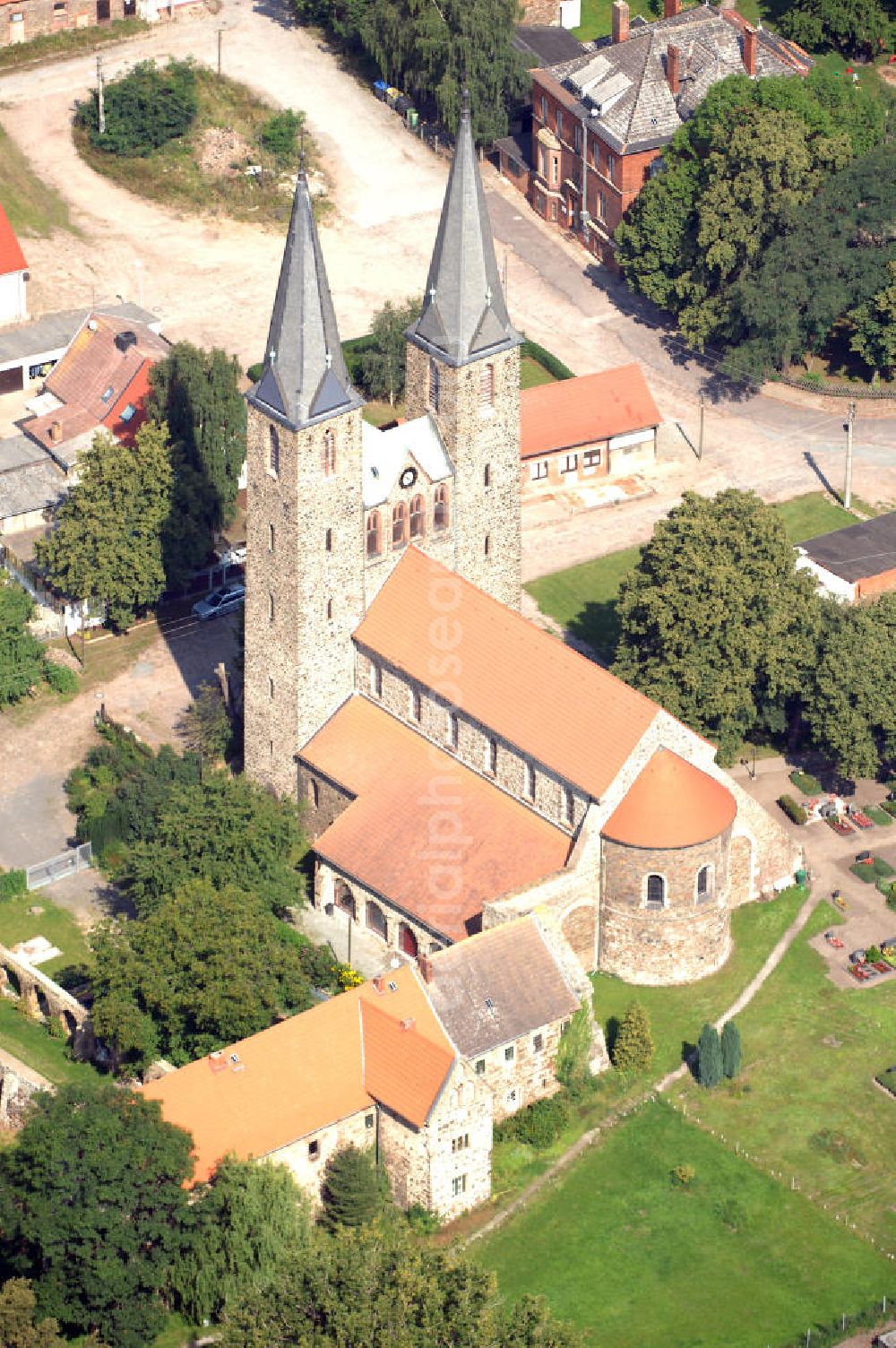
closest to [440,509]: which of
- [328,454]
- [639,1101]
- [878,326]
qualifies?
[328,454]

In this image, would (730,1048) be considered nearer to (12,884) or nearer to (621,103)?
(12,884)

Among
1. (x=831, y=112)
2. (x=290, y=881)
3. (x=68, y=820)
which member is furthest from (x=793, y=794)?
(x=831, y=112)

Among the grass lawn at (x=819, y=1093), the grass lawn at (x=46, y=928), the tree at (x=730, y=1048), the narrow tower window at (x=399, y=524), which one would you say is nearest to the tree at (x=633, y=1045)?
the grass lawn at (x=819, y=1093)

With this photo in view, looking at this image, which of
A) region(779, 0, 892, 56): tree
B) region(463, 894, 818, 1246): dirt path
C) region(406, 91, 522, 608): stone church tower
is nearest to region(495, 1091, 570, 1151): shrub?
region(463, 894, 818, 1246): dirt path

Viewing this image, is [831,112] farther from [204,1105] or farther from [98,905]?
[204,1105]

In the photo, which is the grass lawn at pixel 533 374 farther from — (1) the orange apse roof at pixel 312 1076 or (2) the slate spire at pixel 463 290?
(1) the orange apse roof at pixel 312 1076
